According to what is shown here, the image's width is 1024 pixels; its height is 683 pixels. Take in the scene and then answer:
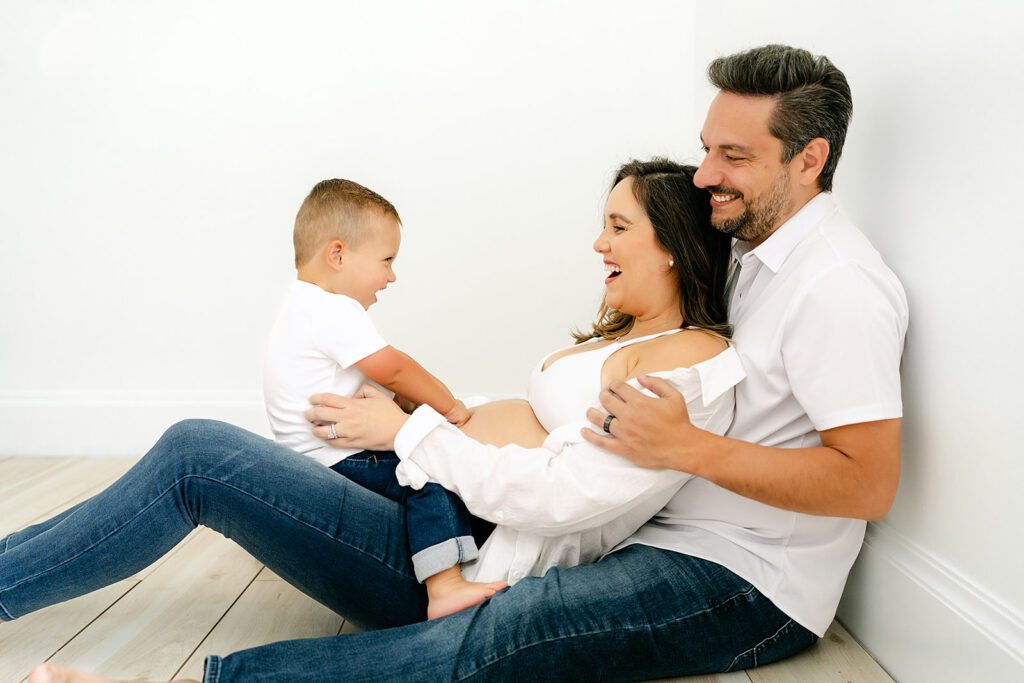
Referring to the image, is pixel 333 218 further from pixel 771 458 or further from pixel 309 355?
pixel 771 458

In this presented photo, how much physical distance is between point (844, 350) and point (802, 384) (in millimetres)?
89

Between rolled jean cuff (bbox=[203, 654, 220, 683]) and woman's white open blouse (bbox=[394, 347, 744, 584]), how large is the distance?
45 cm

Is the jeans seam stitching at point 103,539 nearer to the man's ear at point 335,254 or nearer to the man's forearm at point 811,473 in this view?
the man's ear at point 335,254

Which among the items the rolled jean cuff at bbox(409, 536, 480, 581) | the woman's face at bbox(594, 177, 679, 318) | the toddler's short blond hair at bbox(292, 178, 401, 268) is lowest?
the rolled jean cuff at bbox(409, 536, 480, 581)

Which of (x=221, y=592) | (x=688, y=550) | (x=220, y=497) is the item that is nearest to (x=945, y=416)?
(x=688, y=550)

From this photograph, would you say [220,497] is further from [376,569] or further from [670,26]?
[670,26]

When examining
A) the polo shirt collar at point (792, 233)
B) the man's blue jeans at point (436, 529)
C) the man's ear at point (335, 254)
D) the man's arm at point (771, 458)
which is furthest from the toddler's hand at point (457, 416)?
the polo shirt collar at point (792, 233)

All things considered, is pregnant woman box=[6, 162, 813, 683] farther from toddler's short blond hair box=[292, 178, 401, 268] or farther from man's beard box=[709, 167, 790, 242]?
toddler's short blond hair box=[292, 178, 401, 268]

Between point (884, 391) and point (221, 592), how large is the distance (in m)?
1.51

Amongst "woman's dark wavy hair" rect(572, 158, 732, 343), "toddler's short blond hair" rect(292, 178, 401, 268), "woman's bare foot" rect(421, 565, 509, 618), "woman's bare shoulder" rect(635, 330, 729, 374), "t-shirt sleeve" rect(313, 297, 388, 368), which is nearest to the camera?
"woman's bare foot" rect(421, 565, 509, 618)

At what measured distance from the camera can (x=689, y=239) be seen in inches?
68.6

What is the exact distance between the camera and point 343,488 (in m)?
1.61

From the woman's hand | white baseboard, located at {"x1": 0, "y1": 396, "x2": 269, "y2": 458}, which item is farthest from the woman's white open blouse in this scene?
white baseboard, located at {"x1": 0, "y1": 396, "x2": 269, "y2": 458}

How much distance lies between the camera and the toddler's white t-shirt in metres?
1.85
